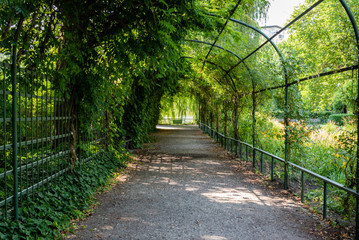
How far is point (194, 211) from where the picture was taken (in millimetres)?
4699

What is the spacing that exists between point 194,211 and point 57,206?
6.56 feet

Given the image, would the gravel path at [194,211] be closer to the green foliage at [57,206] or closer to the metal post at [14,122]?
the green foliage at [57,206]

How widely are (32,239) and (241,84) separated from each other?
919cm

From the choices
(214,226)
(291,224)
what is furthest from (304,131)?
(214,226)

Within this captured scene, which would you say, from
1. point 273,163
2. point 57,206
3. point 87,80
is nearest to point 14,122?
point 57,206

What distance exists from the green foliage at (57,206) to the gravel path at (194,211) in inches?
9.8

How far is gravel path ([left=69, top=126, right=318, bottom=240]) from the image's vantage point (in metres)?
3.81

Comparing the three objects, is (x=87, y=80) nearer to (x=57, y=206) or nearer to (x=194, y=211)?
(x=57, y=206)

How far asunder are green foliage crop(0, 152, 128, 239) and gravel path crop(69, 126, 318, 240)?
9.8 inches

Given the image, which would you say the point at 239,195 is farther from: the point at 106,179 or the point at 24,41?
the point at 24,41

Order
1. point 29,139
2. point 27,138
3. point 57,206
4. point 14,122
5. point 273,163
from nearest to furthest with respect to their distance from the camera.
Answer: point 14,122 < point 27,138 < point 57,206 < point 29,139 < point 273,163

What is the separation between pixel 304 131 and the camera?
5934mm

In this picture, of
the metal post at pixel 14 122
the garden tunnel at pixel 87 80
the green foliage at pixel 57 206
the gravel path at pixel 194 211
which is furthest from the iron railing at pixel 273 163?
the metal post at pixel 14 122

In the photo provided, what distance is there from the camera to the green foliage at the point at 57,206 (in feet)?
10.4
